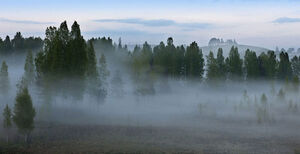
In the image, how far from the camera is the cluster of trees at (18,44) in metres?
89.1

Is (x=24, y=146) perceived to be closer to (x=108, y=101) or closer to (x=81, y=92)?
(x=81, y=92)

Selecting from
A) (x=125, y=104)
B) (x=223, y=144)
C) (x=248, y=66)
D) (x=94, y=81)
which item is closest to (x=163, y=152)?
(x=223, y=144)

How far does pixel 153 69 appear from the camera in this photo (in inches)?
3000

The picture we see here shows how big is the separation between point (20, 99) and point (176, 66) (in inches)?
1796

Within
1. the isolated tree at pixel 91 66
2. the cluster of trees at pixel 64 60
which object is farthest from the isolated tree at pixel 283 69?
the cluster of trees at pixel 64 60

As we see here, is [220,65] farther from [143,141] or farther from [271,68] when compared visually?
[143,141]

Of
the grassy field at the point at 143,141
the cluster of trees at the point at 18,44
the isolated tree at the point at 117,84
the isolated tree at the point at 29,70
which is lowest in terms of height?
the grassy field at the point at 143,141

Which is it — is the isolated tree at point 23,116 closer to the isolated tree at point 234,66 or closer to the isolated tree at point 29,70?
the isolated tree at point 29,70

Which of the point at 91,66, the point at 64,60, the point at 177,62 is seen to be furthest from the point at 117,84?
the point at 177,62

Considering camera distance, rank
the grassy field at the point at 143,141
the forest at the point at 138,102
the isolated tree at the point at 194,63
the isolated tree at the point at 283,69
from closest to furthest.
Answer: the grassy field at the point at 143,141 → the forest at the point at 138,102 → the isolated tree at the point at 194,63 → the isolated tree at the point at 283,69

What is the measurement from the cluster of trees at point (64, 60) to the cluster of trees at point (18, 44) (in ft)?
120

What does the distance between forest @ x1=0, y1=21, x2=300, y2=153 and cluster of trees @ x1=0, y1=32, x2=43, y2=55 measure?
249 mm

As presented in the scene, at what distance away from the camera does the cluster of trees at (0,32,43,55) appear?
89094mm

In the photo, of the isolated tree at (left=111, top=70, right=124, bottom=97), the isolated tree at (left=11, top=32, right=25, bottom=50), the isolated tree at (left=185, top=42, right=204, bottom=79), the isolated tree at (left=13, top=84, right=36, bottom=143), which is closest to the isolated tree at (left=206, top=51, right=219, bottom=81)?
the isolated tree at (left=185, top=42, right=204, bottom=79)
